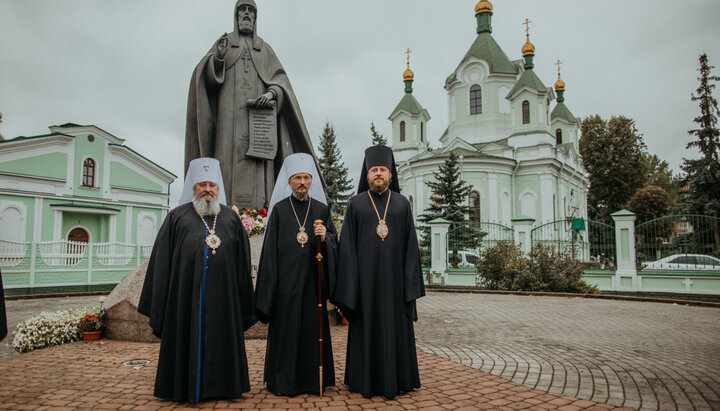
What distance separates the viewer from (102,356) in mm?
5141

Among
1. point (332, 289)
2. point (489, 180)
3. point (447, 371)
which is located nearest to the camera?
point (332, 289)

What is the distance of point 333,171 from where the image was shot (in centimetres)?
3553

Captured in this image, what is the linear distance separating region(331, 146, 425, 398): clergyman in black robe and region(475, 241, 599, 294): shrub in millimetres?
10734

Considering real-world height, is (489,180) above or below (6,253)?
above

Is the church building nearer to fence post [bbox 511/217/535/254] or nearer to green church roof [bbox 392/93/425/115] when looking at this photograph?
green church roof [bbox 392/93/425/115]

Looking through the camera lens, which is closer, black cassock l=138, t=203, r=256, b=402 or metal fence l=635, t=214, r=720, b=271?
black cassock l=138, t=203, r=256, b=402

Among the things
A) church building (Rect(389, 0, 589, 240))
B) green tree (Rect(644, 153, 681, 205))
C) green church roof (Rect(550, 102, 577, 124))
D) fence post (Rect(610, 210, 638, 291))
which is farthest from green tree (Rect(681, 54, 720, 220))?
green tree (Rect(644, 153, 681, 205))

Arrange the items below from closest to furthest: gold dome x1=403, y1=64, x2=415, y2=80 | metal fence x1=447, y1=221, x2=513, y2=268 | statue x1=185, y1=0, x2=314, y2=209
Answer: statue x1=185, y1=0, x2=314, y2=209 < metal fence x1=447, y1=221, x2=513, y2=268 < gold dome x1=403, y1=64, x2=415, y2=80

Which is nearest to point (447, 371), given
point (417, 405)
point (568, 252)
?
point (417, 405)

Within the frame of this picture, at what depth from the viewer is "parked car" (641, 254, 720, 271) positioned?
41.1ft

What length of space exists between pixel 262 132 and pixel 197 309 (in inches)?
145

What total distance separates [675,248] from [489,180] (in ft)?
66.0

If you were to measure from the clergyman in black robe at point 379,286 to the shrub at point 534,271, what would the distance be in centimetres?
1073

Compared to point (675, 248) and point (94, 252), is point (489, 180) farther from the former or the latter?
point (94, 252)
